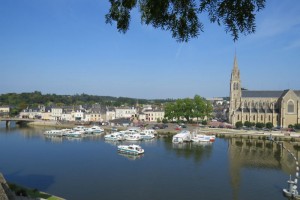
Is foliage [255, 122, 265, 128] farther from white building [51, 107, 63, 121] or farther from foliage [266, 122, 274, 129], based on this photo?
white building [51, 107, 63, 121]

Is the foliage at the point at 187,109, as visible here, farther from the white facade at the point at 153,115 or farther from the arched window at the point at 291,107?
the arched window at the point at 291,107

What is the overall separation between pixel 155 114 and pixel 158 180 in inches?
2355

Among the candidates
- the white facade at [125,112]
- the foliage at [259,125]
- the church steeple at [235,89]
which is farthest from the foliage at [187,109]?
the white facade at [125,112]

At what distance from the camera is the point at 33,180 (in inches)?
943

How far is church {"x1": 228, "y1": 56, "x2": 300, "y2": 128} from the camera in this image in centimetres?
5900

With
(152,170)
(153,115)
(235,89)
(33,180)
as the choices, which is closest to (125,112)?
(153,115)

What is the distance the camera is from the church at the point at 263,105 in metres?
59.0

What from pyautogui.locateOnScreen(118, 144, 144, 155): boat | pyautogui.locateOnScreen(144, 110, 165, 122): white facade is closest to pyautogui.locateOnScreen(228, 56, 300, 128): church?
pyautogui.locateOnScreen(144, 110, 165, 122): white facade

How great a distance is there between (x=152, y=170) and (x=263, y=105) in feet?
144

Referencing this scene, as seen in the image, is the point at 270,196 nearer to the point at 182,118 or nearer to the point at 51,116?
the point at 182,118

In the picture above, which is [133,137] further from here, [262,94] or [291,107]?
[262,94]

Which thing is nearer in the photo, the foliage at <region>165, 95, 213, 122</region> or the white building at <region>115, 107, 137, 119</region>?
the foliage at <region>165, 95, 213, 122</region>

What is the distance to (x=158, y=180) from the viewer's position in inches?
944

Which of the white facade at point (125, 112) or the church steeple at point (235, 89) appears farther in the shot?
the white facade at point (125, 112)
